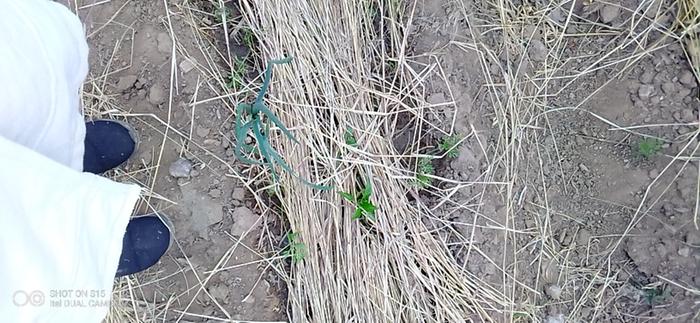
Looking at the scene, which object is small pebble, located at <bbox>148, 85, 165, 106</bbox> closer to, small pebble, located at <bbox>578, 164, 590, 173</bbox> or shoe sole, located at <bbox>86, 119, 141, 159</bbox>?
shoe sole, located at <bbox>86, 119, 141, 159</bbox>

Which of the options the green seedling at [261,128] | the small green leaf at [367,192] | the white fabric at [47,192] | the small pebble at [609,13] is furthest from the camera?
the small pebble at [609,13]

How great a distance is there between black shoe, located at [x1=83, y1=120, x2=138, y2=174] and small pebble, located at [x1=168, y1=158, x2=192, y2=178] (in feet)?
0.32

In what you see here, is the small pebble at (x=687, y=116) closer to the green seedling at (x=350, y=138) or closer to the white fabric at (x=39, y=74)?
the green seedling at (x=350, y=138)

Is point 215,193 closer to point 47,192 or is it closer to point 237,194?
point 237,194

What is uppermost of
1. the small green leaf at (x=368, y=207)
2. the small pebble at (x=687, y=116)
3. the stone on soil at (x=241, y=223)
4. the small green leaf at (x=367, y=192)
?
the small pebble at (x=687, y=116)

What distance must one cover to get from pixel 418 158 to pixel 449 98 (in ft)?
0.48

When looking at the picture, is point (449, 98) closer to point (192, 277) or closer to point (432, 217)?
point (432, 217)

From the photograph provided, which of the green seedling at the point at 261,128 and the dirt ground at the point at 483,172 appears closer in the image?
the green seedling at the point at 261,128

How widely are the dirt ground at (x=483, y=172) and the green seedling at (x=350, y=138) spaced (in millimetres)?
178

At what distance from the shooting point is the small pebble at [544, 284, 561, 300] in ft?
A: 4.75

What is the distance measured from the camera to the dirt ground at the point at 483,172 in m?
1.41

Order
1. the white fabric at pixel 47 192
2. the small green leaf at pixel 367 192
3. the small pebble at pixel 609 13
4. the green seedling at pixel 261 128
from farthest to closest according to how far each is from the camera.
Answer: the small pebble at pixel 609 13 < the small green leaf at pixel 367 192 < the green seedling at pixel 261 128 < the white fabric at pixel 47 192

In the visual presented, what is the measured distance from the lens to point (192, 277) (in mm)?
1433

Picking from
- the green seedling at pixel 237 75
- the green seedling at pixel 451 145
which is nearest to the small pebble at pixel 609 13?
the green seedling at pixel 451 145
